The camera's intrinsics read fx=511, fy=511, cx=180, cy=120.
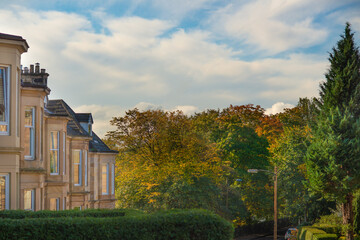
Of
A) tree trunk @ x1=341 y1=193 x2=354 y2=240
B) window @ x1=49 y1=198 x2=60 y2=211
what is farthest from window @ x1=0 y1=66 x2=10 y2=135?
tree trunk @ x1=341 y1=193 x2=354 y2=240

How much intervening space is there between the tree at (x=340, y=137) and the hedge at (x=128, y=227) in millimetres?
19417

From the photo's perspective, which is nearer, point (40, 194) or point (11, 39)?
point (11, 39)

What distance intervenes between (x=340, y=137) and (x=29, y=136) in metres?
21.1

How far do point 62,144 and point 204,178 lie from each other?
2052 centimetres

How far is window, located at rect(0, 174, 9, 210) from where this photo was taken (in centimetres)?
1675

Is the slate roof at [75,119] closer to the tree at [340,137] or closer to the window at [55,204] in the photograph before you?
the window at [55,204]

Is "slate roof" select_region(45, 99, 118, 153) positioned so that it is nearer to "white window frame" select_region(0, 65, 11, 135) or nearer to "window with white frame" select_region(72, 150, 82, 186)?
"window with white frame" select_region(72, 150, 82, 186)

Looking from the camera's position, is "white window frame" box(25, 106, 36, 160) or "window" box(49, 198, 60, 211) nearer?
"white window frame" box(25, 106, 36, 160)

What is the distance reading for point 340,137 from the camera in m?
33.0

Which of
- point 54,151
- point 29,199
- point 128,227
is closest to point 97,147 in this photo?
point 54,151

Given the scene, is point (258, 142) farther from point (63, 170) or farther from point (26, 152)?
point (26, 152)

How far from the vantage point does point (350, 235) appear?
3488 centimetres

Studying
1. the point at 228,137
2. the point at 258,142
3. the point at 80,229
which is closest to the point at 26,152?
the point at 80,229

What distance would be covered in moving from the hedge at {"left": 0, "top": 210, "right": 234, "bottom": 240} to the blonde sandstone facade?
3.92 metres
